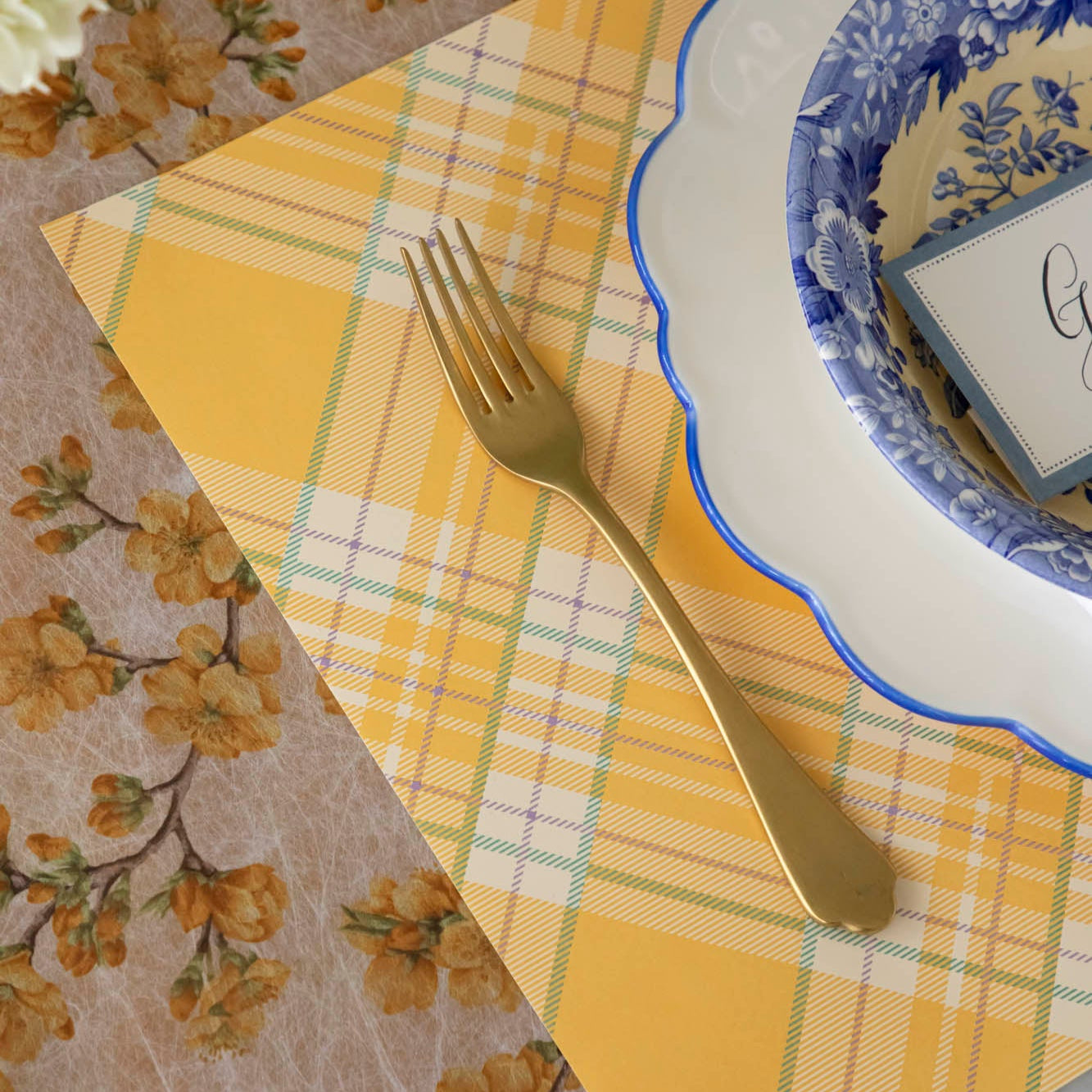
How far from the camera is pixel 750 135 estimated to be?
1.58 ft

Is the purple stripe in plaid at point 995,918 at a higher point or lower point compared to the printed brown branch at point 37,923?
higher

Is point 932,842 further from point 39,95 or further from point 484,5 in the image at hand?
point 39,95

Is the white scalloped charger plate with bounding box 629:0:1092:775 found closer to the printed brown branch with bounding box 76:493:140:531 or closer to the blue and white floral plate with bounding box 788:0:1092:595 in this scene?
the blue and white floral plate with bounding box 788:0:1092:595

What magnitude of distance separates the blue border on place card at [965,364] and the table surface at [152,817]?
34 centimetres

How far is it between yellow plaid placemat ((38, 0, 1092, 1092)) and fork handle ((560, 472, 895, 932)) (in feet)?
0.05

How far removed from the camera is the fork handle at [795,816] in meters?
0.48

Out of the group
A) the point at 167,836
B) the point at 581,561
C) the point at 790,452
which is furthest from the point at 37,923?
the point at 790,452

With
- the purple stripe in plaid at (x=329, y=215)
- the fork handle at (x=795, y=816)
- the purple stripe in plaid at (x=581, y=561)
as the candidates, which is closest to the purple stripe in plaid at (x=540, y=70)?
the purple stripe in plaid at (x=581, y=561)

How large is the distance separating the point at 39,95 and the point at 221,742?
0.37 m

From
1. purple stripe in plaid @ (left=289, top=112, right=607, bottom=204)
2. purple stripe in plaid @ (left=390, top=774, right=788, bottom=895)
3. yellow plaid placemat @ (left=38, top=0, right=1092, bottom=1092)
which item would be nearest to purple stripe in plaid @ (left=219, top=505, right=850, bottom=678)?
yellow plaid placemat @ (left=38, top=0, right=1092, bottom=1092)

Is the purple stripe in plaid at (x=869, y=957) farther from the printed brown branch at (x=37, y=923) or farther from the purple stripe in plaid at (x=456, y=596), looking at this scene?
the printed brown branch at (x=37, y=923)

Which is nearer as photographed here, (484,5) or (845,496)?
(845,496)

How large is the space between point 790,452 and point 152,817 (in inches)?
14.2

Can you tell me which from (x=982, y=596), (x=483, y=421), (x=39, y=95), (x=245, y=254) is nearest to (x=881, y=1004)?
(x=982, y=596)
